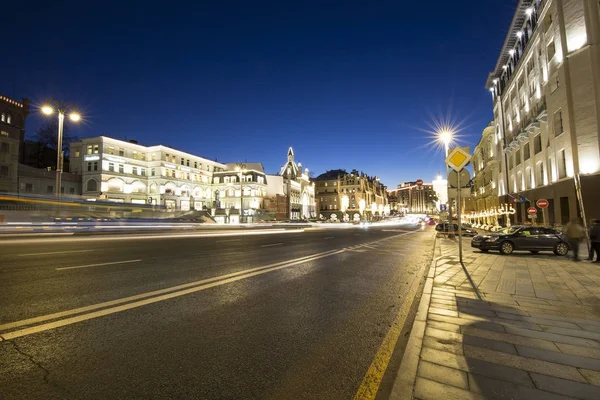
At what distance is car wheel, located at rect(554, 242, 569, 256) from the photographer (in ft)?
49.4

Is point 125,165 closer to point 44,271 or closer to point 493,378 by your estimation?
point 44,271

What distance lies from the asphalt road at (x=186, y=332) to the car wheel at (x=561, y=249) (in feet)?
37.5

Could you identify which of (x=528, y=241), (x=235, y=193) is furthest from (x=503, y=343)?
(x=235, y=193)

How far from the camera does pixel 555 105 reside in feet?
88.9

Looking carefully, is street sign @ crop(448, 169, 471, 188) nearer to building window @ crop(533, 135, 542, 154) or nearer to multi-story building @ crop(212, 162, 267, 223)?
building window @ crop(533, 135, 542, 154)

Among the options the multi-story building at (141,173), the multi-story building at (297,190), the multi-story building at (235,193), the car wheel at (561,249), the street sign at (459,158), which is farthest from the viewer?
the multi-story building at (297,190)

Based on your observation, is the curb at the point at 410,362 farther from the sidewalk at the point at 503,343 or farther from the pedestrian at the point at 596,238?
the pedestrian at the point at 596,238

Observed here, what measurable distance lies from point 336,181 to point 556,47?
325ft

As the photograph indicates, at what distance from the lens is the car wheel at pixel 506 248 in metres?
15.6

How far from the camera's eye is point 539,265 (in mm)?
11516

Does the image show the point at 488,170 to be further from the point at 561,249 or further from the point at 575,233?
the point at 575,233

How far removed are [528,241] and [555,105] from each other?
18.8 meters

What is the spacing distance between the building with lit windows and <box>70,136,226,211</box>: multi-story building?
57871 millimetres

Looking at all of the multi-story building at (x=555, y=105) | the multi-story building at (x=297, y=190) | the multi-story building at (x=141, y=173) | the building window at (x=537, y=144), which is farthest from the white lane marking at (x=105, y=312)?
the multi-story building at (x=297, y=190)
